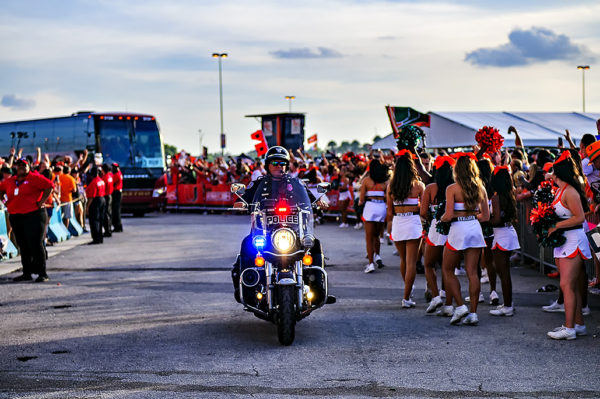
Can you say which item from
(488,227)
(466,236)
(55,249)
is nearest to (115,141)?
(55,249)

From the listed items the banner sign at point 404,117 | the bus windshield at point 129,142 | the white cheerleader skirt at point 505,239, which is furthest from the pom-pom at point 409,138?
the bus windshield at point 129,142

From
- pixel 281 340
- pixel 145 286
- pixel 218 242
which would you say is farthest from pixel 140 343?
pixel 218 242

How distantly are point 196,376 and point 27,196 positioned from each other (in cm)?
739

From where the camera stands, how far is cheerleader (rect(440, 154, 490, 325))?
29.1 feet

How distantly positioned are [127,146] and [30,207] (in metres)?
18.3

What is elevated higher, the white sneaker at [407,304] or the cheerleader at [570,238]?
the cheerleader at [570,238]

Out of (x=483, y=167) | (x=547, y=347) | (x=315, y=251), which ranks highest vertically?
(x=483, y=167)

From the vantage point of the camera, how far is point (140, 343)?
816cm

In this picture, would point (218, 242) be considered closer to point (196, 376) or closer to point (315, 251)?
point (315, 251)

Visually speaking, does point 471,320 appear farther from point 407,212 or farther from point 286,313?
point 286,313

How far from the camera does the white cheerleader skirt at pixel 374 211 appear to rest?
1360cm

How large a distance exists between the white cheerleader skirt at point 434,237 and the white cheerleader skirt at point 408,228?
0.24 metres

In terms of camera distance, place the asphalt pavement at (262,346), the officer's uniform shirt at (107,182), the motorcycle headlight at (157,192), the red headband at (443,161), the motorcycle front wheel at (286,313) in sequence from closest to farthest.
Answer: the asphalt pavement at (262,346), the motorcycle front wheel at (286,313), the red headband at (443,161), the officer's uniform shirt at (107,182), the motorcycle headlight at (157,192)

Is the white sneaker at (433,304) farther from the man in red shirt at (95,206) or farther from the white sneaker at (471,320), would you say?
the man in red shirt at (95,206)
